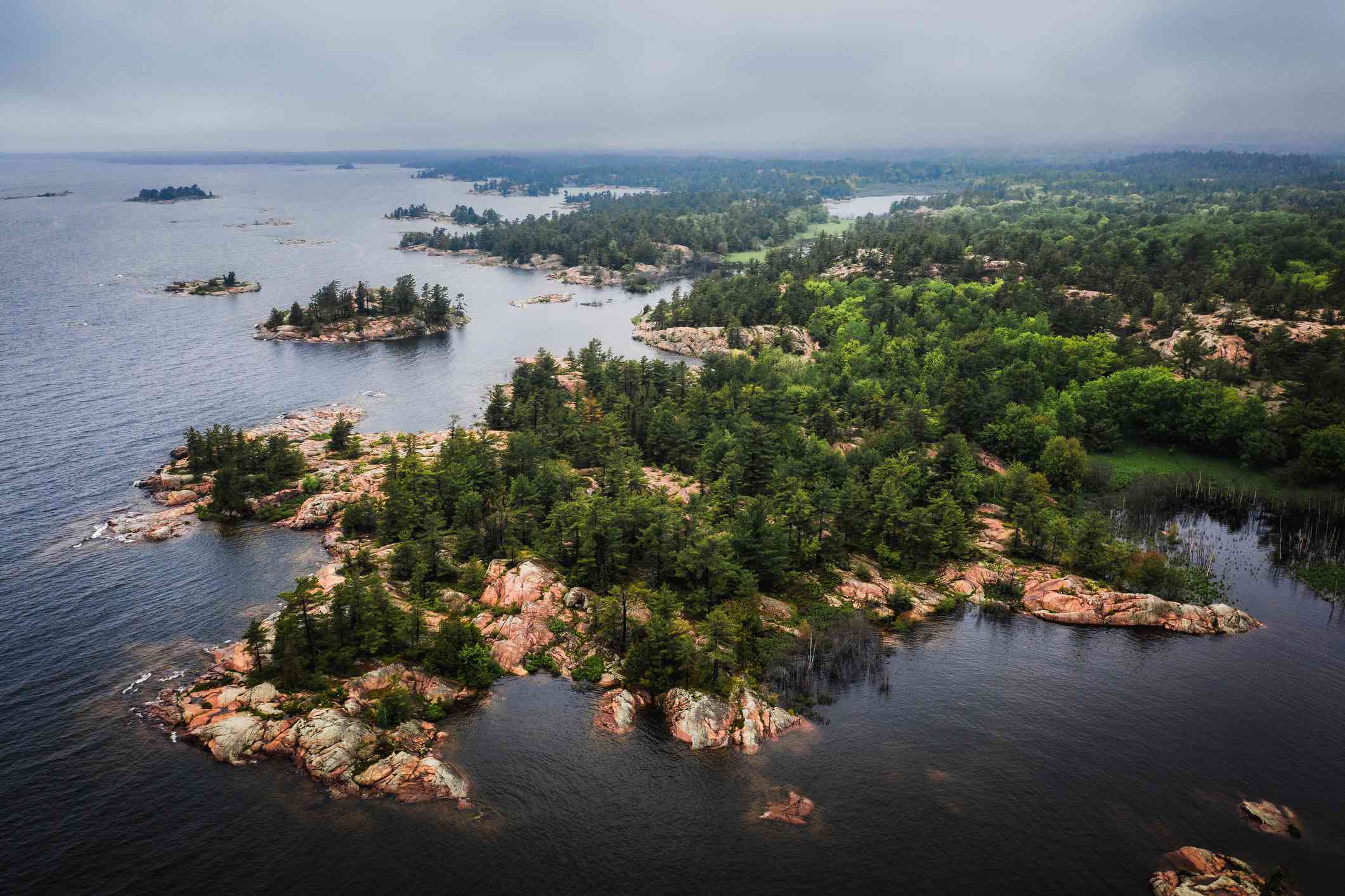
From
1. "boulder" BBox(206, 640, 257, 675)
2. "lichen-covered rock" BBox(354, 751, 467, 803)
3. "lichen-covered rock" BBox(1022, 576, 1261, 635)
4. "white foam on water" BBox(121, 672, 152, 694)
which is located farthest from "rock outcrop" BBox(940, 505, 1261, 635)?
"white foam on water" BBox(121, 672, 152, 694)

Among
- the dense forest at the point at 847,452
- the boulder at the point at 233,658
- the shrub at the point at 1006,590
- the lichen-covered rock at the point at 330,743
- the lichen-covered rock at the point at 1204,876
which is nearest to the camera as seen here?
the lichen-covered rock at the point at 1204,876

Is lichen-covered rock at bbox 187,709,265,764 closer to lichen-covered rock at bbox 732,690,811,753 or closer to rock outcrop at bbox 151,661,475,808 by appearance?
rock outcrop at bbox 151,661,475,808

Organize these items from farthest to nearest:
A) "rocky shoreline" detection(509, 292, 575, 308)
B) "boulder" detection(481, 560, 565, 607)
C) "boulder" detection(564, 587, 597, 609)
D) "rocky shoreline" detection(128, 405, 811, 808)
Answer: "rocky shoreline" detection(509, 292, 575, 308) < "boulder" detection(564, 587, 597, 609) < "boulder" detection(481, 560, 565, 607) < "rocky shoreline" detection(128, 405, 811, 808)

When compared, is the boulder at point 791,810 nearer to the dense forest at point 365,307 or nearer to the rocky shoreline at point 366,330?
the rocky shoreline at point 366,330

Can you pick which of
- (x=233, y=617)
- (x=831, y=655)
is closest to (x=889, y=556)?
(x=831, y=655)

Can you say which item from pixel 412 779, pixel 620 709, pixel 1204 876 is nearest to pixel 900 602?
pixel 620 709

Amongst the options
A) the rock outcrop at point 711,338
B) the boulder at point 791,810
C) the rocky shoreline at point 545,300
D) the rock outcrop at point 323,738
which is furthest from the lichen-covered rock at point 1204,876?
the rocky shoreline at point 545,300
